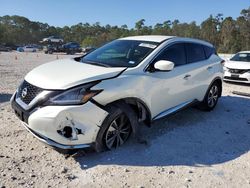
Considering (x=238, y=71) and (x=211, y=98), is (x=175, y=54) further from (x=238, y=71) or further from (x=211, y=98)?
(x=238, y=71)

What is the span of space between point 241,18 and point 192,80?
60.9 metres

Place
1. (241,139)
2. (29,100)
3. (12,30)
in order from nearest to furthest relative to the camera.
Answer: (29,100)
(241,139)
(12,30)

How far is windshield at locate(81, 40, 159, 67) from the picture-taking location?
15.6 feet

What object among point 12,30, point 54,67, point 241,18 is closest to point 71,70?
point 54,67

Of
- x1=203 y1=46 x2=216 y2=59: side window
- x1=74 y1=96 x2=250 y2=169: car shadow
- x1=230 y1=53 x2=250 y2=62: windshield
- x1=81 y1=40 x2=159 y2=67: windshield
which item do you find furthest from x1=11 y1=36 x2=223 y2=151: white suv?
x1=230 y1=53 x2=250 y2=62: windshield

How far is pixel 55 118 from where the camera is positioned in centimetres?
364

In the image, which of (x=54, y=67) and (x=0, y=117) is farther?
(x=0, y=117)

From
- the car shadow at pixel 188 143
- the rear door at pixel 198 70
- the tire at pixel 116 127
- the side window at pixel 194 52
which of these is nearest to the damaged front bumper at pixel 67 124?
the tire at pixel 116 127

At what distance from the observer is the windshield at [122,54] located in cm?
476

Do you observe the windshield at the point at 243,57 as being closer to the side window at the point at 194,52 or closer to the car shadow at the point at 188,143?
the car shadow at the point at 188,143

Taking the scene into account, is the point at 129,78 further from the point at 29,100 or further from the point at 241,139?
the point at 241,139

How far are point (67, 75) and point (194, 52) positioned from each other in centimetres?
310

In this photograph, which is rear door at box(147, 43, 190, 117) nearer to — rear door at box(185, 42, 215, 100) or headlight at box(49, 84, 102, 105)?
rear door at box(185, 42, 215, 100)

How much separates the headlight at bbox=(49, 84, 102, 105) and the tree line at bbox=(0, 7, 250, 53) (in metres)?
57.0
